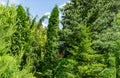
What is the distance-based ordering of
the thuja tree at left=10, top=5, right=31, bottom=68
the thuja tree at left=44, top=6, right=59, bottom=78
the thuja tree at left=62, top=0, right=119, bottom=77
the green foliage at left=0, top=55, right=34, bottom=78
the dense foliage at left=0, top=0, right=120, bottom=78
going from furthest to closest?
the thuja tree at left=44, top=6, right=59, bottom=78
the thuja tree at left=62, top=0, right=119, bottom=77
the thuja tree at left=10, top=5, right=31, bottom=68
the dense foliage at left=0, top=0, right=120, bottom=78
the green foliage at left=0, top=55, right=34, bottom=78

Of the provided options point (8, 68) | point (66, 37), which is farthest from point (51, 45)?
point (8, 68)

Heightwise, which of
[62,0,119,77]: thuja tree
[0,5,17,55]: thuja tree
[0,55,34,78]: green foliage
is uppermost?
[62,0,119,77]: thuja tree

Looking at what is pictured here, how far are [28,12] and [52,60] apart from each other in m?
5.54

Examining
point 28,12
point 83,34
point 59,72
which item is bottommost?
point 59,72

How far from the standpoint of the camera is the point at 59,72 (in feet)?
112

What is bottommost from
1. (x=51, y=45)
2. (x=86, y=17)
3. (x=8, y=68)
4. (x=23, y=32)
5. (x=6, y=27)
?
(x=8, y=68)

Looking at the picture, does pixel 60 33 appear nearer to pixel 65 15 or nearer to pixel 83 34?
pixel 65 15

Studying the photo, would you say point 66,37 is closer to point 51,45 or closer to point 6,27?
point 51,45

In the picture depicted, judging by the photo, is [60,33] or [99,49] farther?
[60,33]

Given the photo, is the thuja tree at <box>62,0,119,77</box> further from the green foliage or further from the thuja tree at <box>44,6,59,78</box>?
the green foliage

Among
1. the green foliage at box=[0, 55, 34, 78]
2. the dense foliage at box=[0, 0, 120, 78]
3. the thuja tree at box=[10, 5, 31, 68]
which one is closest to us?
the green foliage at box=[0, 55, 34, 78]

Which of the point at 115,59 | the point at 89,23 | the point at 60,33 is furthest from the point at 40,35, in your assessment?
the point at 115,59

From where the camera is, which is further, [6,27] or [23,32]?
[23,32]

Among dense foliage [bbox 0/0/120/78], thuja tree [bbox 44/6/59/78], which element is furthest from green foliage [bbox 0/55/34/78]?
thuja tree [bbox 44/6/59/78]
